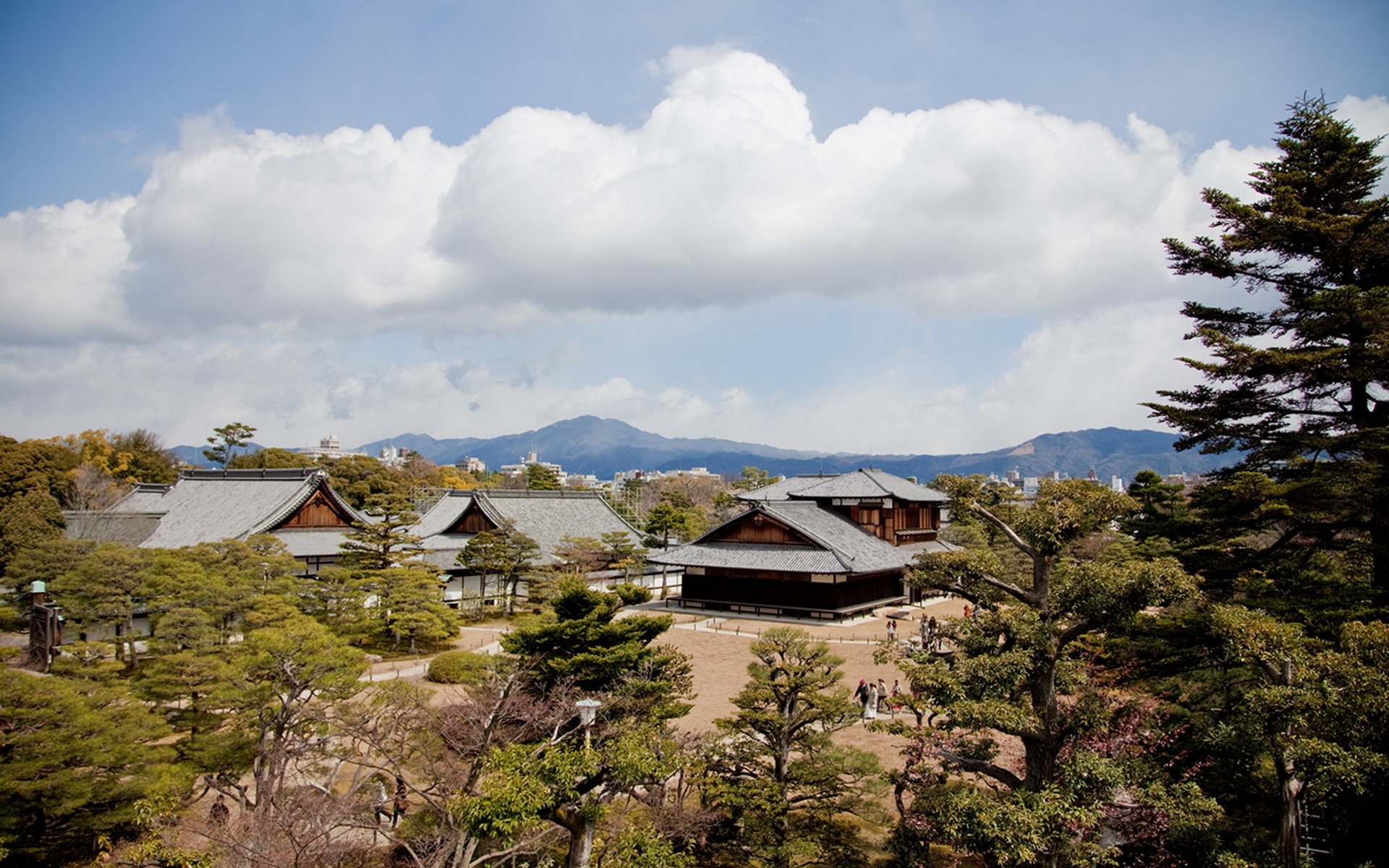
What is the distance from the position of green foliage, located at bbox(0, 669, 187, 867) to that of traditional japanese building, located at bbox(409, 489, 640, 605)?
69.8ft

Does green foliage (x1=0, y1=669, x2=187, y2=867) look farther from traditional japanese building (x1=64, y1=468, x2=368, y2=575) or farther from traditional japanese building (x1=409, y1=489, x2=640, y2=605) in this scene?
traditional japanese building (x1=409, y1=489, x2=640, y2=605)

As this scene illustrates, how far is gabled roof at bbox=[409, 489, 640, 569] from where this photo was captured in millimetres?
38719

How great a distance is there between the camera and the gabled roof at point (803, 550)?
3306 cm

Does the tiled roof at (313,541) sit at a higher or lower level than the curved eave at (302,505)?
lower

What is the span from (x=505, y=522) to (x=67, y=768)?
84.2ft

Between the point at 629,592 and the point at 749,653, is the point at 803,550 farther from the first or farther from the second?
the point at 629,592

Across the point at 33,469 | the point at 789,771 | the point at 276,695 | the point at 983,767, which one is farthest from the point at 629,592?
the point at 33,469

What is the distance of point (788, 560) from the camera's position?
33.4m

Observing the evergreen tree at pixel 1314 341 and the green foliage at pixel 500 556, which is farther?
the green foliage at pixel 500 556

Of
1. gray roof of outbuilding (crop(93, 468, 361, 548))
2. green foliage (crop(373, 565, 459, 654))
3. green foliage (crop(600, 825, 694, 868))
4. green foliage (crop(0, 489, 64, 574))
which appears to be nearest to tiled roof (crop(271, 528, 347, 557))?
gray roof of outbuilding (crop(93, 468, 361, 548))

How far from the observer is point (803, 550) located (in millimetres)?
34219

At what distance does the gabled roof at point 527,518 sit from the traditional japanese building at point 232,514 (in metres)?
4.89

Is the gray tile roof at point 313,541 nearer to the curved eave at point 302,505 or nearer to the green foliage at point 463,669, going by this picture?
the curved eave at point 302,505

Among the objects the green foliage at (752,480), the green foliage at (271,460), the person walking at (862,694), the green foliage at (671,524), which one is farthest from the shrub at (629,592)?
the green foliage at (271,460)
